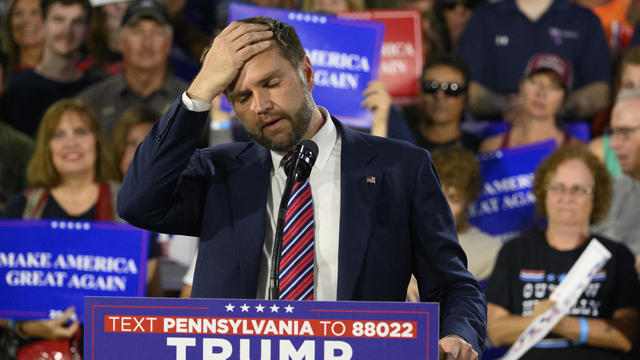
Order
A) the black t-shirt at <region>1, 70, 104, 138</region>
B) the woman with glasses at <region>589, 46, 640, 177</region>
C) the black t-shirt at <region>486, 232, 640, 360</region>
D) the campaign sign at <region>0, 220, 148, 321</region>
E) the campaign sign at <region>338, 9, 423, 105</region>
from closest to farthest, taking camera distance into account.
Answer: the campaign sign at <region>0, 220, 148, 321</region>, the black t-shirt at <region>486, 232, 640, 360</region>, the woman with glasses at <region>589, 46, 640, 177</region>, the campaign sign at <region>338, 9, 423, 105</region>, the black t-shirt at <region>1, 70, 104, 138</region>

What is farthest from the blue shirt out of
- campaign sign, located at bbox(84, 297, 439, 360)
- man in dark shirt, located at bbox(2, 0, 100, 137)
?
campaign sign, located at bbox(84, 297, 439, 360)

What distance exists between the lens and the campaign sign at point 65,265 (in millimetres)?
4113

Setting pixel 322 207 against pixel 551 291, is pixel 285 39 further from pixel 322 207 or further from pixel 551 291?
pixel 551 291

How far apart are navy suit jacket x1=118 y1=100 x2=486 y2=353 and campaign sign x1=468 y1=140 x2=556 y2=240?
106 inches

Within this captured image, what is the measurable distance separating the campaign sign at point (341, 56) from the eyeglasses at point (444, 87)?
3.06ft

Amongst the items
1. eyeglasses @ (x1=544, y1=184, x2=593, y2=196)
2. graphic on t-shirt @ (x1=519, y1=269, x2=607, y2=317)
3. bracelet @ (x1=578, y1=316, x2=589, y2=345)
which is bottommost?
bracelet @ (x1=578, y1=316, x2=589, y2=345)

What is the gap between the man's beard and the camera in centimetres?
210

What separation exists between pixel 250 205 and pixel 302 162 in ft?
→ 1.07

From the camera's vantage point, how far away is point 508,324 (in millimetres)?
4219

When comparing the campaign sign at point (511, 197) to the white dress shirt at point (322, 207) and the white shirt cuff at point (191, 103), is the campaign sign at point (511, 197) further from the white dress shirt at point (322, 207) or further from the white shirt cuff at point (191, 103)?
the white shirt cuff at point (191, 103)

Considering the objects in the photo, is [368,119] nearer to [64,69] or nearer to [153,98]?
[153,98]

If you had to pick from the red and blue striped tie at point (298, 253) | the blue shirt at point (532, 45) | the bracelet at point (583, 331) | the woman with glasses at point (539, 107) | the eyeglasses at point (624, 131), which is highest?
the blue shirt at point (532, 45)

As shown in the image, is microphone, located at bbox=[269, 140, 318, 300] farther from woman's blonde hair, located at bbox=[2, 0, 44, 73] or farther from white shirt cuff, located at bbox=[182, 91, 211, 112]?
woman's blonde hair, located at bbox=[2, 0, 44, 73]

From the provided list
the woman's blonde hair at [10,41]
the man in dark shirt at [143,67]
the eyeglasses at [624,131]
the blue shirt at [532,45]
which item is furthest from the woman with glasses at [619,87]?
the woman's blonde hair at [10,41]
